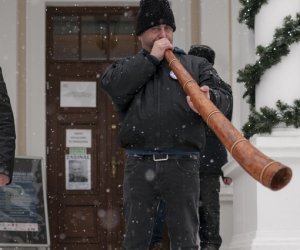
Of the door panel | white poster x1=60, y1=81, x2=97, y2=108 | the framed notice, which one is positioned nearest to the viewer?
the framed notice

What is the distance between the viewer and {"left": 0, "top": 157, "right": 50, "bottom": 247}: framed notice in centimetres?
944

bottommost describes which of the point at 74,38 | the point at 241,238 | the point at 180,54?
the point at 241,238

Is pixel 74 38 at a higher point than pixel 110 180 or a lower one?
higher

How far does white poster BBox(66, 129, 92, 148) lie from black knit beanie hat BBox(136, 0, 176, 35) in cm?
579

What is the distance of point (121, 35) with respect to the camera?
1020cm

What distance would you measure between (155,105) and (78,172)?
19.6 feet

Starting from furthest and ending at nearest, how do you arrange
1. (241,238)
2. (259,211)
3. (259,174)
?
(241,238) → (259,211) → (259,174)

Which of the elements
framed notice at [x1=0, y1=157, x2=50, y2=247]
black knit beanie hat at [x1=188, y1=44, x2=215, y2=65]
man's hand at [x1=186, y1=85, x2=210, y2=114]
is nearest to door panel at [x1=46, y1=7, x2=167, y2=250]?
framed notice at [x1=0, y1=157, x2=50, y2=247]

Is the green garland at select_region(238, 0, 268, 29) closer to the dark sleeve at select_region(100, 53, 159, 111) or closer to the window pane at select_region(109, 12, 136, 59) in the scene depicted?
the dark sleeve at select_region(100, 53, 159, 111)

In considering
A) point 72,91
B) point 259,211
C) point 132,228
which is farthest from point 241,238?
point 72,91

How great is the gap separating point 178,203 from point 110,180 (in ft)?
19.7

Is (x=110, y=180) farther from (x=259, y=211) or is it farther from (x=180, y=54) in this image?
(x=180, y=54)

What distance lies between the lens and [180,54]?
169 inches

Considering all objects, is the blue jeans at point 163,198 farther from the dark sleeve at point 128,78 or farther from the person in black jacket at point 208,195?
the person in black jacket at point 208,195
